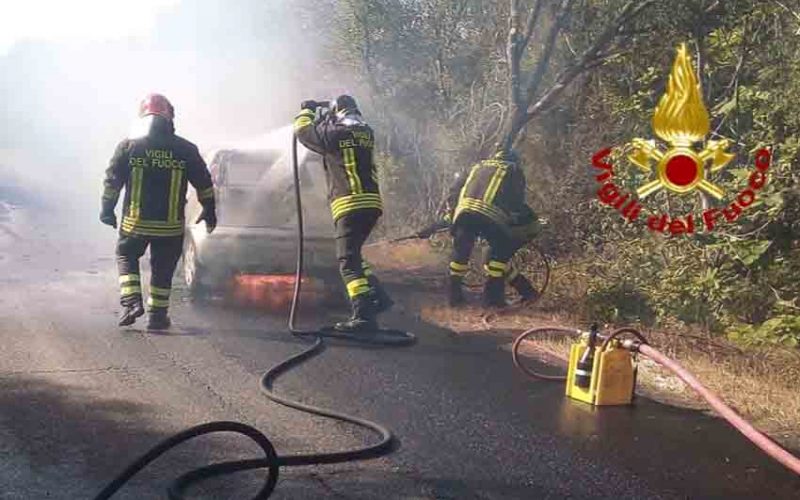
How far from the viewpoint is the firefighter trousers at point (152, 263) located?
7.05 m

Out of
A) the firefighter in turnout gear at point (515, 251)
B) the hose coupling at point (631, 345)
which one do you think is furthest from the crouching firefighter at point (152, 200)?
the hose coupling at point (631, 345)

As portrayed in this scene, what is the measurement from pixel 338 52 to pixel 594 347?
9133mm

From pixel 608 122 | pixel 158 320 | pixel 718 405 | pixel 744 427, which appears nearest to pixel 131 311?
pixel 158 320

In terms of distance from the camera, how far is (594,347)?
5371 millimetres

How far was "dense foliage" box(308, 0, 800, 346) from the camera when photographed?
267 inches

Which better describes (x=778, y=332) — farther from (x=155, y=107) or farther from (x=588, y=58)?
(x=155, y=107)

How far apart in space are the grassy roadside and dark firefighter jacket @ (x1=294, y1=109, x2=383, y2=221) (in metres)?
1.38

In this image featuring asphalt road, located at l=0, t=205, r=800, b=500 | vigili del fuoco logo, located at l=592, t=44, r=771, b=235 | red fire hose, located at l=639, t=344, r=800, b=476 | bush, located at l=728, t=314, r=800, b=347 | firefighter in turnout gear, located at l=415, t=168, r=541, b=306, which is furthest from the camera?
firefighter in turnout gear, located at l=415, t=168, r=541, b=306

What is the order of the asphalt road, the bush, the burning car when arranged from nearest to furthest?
the asphalt road, the bush, the burning car

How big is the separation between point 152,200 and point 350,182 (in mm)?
1492

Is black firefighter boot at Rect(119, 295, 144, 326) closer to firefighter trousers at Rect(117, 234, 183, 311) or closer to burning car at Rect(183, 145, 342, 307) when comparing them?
firefighter trousers at Rect(117, 234, 183, 311)

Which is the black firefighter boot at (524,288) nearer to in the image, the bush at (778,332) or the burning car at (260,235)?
the burning car at (260,235)

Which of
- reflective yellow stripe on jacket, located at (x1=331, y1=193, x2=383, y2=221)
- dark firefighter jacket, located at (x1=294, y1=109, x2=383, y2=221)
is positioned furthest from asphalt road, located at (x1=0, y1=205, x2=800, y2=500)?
dark firefighter jacket, located at (x1=294, y1=109, x2=383, y2=221)

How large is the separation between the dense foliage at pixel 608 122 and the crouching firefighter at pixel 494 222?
0.76 metres
